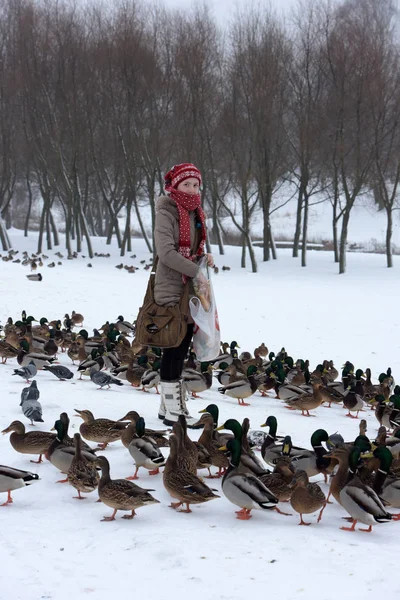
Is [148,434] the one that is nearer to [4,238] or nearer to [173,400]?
[173,400]

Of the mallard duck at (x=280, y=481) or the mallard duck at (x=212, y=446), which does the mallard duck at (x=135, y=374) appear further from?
the mallard duck at (x=280, y=481)

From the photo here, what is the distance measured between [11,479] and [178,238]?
8.51 ft

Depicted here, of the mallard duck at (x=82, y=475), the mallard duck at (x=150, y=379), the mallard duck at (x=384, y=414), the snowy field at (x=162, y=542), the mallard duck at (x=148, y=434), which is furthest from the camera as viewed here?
the mallard duck at (x=150, y=379)

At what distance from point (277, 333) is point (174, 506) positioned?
13.1m

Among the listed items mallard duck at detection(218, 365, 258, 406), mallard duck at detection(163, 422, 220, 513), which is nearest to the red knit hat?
mallard duck at detection(163, 422, 220, 513)

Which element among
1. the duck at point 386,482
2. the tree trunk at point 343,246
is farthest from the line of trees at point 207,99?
the duck at point 386,482

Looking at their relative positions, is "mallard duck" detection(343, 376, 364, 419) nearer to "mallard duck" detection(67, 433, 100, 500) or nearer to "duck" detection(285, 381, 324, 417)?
"duck" detection(285, 381, 324, 417)

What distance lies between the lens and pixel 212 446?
19.3ft

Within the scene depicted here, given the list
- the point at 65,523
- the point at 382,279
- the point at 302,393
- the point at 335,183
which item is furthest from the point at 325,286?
the point at 65,523

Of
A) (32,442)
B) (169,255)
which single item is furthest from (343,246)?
(32,442)

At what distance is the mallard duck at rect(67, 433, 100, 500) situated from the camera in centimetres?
498

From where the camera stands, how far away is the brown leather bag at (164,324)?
6.32 metres

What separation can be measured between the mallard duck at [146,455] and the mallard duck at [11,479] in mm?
855

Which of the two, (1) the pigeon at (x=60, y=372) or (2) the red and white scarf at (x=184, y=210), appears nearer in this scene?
(2) the red and white scarf at (x=184, y=210)
